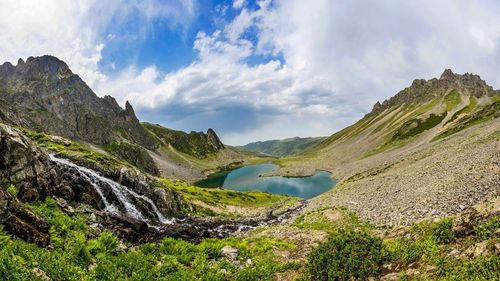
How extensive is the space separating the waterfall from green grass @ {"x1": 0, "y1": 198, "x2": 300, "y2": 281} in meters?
20.4

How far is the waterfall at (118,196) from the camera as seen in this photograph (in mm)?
46438

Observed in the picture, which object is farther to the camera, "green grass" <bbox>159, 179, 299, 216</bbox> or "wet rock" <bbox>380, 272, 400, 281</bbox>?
"green grass" <bbox>159, 179, 299, 216</bbox>

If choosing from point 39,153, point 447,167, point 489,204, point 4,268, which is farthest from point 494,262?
point 447,167

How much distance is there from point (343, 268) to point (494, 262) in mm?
6060

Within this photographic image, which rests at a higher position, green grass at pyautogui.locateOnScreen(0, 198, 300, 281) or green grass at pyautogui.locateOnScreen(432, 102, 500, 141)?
green grass at pyautogui.locateOnScreen(432, 102, 500, 141)

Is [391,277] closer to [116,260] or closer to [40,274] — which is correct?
[116,260]

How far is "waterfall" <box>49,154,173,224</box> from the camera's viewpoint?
46438 millimetres

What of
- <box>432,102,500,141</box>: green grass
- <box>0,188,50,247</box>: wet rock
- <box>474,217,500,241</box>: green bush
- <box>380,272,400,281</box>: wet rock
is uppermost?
<box>432,102,500,141</box>: green grass

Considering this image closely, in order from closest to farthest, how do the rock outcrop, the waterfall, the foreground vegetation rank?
the foreground vegetation
the rock outcrop
the waterfall

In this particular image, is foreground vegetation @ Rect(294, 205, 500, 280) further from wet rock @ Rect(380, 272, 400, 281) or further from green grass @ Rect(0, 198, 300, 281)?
green grass @ Rect(0, 198, 300, 281)

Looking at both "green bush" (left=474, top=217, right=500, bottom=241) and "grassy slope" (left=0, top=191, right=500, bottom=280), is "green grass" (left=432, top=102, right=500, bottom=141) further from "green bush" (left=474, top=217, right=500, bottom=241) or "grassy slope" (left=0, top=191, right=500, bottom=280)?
"green bush" (left=474, top=217, right=500, bottom=241)

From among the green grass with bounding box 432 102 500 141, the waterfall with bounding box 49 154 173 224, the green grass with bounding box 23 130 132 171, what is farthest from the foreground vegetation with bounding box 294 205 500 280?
the green grass with bounding box 432 102 500 141

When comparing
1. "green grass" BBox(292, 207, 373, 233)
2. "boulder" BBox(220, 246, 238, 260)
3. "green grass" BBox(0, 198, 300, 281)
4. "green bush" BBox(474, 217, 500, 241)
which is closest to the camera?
"green bush" BBox(474, 217, 500, 241)

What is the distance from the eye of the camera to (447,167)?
53.0 m
